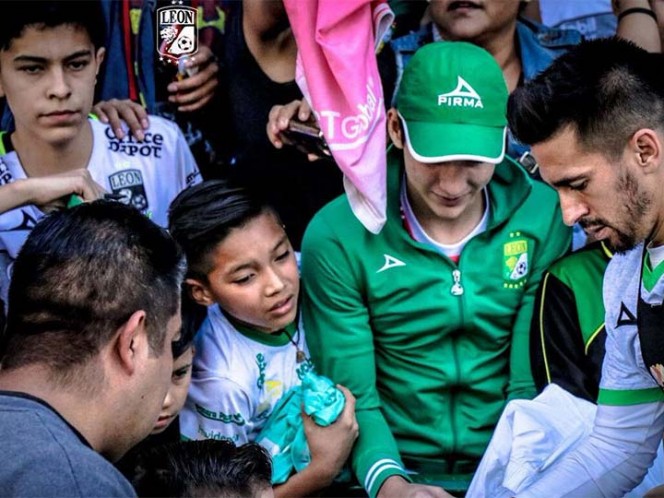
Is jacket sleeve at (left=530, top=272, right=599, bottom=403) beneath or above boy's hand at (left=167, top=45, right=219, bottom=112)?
beneath

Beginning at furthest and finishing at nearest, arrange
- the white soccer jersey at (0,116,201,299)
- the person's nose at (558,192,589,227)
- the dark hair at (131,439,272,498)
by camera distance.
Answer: the white soccer jersey at (0,116,201,299) < the person's nose at (558,192,589,227) < the dark hair at (131,439,272,498)

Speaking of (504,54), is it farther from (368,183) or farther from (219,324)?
(219,324)

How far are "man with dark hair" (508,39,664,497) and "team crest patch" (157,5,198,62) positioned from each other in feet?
4.09

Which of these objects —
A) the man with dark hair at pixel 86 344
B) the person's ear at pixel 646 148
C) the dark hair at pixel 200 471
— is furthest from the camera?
the person's ear at pixel 646 148

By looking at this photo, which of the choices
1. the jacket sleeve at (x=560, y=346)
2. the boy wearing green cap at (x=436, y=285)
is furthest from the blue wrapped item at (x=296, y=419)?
the jacket sleeve at (x=560, y=346)

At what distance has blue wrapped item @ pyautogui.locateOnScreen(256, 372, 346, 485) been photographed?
3152 mm

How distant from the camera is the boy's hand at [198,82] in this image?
143 inches

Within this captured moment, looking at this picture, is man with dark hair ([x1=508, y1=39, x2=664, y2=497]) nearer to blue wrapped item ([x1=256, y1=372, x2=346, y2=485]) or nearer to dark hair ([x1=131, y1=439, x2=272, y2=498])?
blue wrapped item ([x1=256, y1=372, x2=346, y2=485])

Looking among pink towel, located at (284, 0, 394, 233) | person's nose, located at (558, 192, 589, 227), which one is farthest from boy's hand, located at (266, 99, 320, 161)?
person's nose, located at (558, 192, 589, 227)

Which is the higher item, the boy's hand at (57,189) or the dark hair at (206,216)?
the boy's hand at (57,189)

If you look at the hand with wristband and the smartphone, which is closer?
the smartphone

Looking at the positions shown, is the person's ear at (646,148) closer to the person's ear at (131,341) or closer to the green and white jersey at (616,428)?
the green and white jersey at (616,428)

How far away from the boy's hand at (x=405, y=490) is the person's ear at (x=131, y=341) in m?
1.13

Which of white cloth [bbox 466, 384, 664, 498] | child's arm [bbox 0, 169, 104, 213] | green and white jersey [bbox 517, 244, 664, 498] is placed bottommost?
white cloth [bbox 466, 384, 664, 498]
